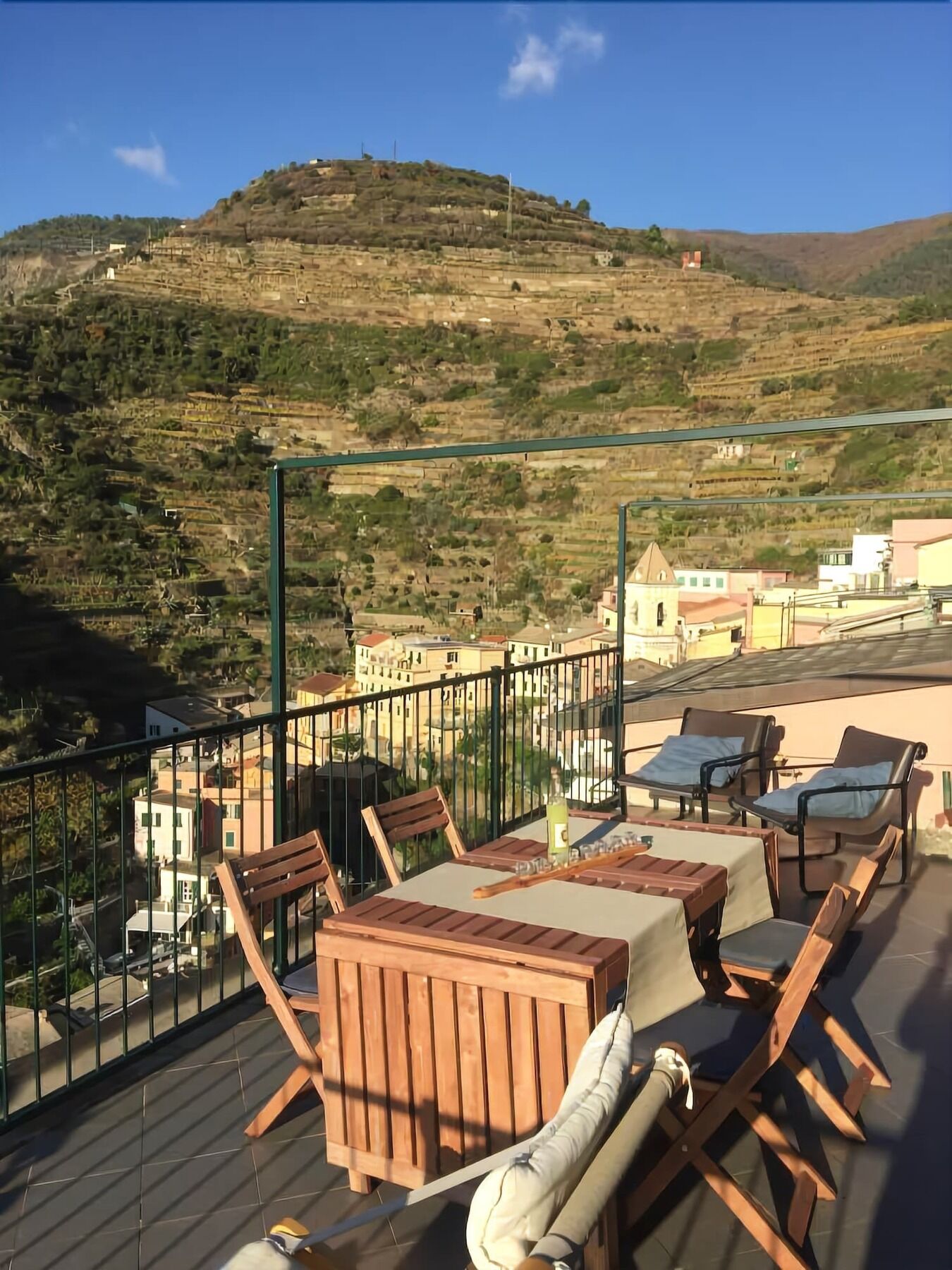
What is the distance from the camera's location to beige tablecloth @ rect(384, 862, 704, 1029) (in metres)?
1.89

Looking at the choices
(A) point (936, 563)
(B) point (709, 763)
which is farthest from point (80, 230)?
(B) point (709, 763)

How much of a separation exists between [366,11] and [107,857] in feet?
94.5

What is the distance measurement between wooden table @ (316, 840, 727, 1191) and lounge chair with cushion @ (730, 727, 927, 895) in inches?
92.2

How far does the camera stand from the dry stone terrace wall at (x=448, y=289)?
59.8 metres

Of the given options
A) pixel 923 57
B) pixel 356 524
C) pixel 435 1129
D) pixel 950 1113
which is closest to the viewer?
pixel 435 1129

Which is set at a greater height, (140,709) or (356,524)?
(356,524)

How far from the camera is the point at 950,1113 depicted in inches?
91.0

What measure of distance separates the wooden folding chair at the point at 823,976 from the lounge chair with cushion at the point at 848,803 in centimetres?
150

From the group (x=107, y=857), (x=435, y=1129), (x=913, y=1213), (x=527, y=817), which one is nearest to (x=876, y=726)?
(x=527, y=817)

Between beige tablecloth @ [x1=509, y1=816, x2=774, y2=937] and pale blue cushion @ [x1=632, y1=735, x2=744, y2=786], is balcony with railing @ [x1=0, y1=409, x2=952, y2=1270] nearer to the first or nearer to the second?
beige tablecloth @ [x1=509, y1=816, x2=774, y2=937]

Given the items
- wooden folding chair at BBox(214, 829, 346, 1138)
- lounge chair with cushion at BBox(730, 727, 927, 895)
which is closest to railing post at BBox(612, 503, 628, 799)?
lounge chair with cushion at BBox(730, 727, 927, 895)

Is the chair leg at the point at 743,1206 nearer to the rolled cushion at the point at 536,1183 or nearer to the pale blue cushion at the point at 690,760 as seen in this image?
the rolled cushion at the point at 536,1183

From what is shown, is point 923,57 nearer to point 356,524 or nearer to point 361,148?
point 356,524

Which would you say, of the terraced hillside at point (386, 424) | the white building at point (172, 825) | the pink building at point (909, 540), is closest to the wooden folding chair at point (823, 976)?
the white building at point (172, 825)
